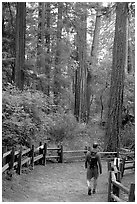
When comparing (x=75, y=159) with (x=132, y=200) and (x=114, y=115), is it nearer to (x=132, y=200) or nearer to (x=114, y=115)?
(x=114, y=115)

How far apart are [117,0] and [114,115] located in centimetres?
564

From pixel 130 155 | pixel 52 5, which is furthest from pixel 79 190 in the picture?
pixel 52 5

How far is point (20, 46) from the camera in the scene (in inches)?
693

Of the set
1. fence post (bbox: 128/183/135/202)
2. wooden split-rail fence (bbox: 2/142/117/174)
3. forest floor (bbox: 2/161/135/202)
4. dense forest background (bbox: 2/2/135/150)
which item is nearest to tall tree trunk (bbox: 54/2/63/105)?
dense forest background (bbox: 2/2/135/150)

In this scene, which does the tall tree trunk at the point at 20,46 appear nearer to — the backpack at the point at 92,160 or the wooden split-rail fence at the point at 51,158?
the wooden split-rail fence at the point at 51,158

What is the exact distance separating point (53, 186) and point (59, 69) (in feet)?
47.0

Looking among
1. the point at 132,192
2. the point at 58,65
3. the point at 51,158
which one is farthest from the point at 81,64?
the point at 132,192

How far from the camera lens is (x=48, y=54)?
23.2m

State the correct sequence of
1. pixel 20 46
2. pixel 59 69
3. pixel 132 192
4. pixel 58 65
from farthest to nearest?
pixel 59 69 < pixel 58 65 < pixel 20 46 < pixel 132 192

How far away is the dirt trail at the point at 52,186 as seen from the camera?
30.1 feet

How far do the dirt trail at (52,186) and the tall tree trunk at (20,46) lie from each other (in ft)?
18.3

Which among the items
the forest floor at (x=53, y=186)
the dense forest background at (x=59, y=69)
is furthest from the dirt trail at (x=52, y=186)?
the dense forest background at (x=59, y=69)

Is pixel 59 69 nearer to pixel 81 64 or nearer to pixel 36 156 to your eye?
pixel 81 64

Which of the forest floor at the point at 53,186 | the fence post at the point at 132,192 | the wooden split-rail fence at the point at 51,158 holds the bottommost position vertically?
the forest floor at the point at 53,186
